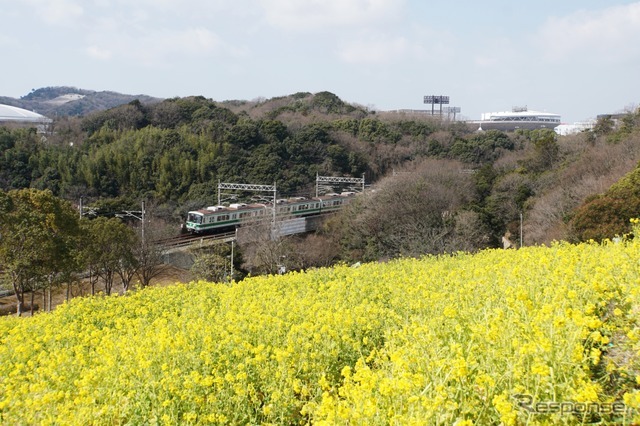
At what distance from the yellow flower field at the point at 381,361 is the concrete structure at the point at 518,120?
89.9 meters

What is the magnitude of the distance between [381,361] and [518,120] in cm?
10658

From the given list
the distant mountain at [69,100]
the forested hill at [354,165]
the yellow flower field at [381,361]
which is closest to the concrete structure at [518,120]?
the forested hill at [354,165]

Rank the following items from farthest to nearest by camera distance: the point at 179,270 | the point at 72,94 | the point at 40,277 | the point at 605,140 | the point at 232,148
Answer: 1. the point at 72,94
2. the point at 232,148
3. the point at 605,140
4. the point at 179,270
5. the point at 40,277

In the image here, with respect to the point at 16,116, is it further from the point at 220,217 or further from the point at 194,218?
the point at 220,217

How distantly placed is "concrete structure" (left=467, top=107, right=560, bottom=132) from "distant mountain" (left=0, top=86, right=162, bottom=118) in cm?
6487

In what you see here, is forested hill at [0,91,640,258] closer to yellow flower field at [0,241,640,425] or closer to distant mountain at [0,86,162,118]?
yellow flower field at [0,241,640,425]

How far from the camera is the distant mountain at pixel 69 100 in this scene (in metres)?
109

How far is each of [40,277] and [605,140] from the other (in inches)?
1174

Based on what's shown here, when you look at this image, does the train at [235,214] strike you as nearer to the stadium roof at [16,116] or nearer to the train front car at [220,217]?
the train front car at [220,217]

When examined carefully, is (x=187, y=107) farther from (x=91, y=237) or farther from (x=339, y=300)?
(x=339, y=300)

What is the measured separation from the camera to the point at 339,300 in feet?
18.9

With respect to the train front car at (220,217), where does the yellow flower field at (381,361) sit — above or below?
above

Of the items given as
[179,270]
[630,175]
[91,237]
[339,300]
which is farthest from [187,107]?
[339,300]

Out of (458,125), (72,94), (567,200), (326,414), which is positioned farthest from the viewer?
(72,94)
